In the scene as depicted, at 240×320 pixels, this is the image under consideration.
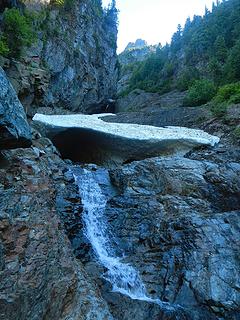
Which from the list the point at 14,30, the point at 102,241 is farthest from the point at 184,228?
the point at 14,30

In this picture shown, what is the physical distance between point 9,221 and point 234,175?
869 cm

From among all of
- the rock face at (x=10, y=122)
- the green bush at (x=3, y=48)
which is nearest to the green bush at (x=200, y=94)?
the green bush at (x=3, y=48)

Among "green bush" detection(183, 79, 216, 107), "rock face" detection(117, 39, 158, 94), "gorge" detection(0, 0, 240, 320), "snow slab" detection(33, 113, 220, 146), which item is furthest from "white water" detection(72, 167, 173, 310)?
"rock face" detection(117, 39, 158, 94)

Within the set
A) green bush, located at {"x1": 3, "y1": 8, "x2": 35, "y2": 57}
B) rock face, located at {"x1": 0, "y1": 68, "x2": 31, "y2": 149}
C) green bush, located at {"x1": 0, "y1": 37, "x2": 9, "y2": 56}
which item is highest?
green bush, located at {"x1": 3, "y1": 8, "x2": 35, "y2": 57}

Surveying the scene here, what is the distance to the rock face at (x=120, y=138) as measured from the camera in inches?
632

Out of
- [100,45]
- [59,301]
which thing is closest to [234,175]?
[59,301]

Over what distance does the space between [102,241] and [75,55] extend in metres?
30.0

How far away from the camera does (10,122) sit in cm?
713

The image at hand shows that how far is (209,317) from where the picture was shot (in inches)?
282

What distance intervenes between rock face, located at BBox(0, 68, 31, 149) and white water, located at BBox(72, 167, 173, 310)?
4.12 meters

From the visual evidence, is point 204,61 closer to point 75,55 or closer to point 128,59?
point 75,55

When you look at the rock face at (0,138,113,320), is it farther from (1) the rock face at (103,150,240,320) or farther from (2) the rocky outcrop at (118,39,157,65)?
(2) the rocky outcrop at (118,39,157,65)

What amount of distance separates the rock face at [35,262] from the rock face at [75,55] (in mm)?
16630

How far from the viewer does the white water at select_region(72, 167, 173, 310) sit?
26.5 feet
